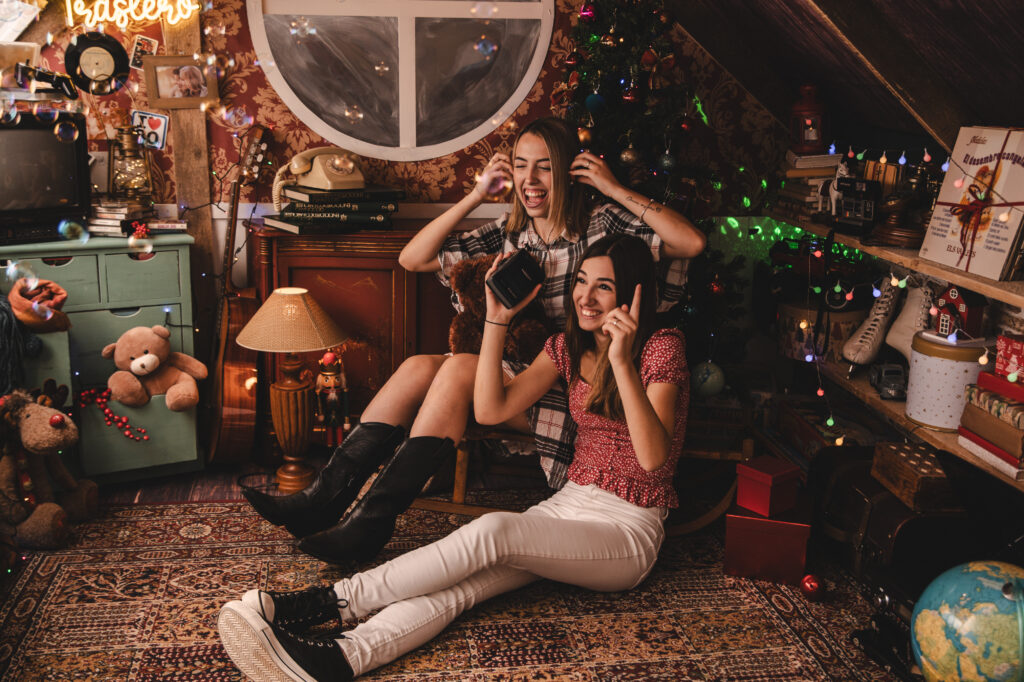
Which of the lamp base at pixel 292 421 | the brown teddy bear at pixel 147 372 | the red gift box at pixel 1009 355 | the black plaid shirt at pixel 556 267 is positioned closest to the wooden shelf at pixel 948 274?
the red gift box at pixel 1009 355

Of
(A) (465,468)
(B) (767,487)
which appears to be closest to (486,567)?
(A) (465,468)

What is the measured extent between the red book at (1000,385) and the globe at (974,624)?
0.66 metres

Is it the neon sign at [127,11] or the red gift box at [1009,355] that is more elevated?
the neon sign at [127,11]

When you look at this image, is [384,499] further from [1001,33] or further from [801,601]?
[1001,33]

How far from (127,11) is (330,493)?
202 cm

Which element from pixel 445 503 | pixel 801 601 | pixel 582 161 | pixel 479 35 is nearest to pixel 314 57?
pixel 479 35

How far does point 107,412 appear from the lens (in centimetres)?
305

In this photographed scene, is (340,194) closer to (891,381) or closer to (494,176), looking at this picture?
(494,176)

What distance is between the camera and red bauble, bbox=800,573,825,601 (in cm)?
254

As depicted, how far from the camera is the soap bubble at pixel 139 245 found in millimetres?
3129

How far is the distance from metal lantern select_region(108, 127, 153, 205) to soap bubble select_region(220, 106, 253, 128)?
0.35 meters

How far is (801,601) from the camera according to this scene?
257 centimetres

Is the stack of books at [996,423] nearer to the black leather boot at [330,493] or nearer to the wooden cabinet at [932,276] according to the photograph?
the wooden cabinet at [932,276]

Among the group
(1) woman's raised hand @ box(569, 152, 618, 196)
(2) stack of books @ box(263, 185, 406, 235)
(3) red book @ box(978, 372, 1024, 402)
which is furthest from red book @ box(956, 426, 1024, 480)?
(2) stack of books @ box(263, 185, 406, 235)
